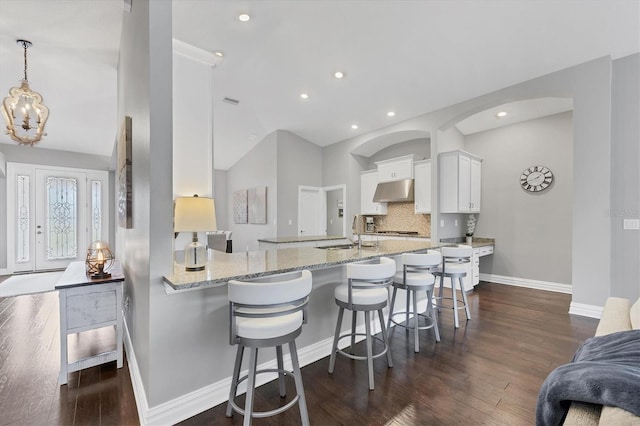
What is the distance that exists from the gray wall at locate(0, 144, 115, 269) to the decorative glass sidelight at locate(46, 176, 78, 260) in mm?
406

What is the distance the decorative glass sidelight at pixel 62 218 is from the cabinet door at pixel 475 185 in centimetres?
883

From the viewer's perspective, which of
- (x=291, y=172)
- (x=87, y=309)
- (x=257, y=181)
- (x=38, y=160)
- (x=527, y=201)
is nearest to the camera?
(x=87, y=309)

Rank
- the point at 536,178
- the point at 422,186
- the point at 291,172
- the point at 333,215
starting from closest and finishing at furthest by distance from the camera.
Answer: the point at 536,178
the point at 422,186
the point at 291,172
the point at 333,215

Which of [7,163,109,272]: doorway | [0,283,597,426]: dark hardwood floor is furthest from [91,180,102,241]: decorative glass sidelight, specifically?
[0,283,597,426]: dark hardwood floor

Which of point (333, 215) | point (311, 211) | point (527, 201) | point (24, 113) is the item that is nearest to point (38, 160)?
point (24, 113)

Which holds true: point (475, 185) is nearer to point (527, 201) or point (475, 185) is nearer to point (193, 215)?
point (527, 201)

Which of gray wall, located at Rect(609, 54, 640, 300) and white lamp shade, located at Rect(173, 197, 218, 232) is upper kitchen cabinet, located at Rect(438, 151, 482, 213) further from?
white lamp shade, located at Rect(173, 197, 218, 232)

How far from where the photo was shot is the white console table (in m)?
2.19

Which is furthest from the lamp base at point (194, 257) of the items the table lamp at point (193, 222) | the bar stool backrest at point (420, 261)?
the bar stool backrest at point (420, 261)

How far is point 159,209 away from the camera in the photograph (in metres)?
1.77

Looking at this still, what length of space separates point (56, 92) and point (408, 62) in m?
5.25

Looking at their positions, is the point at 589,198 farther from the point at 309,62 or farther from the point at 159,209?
the point at 159,209

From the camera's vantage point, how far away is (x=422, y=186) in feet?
17.8

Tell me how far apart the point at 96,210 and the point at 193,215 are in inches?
275
